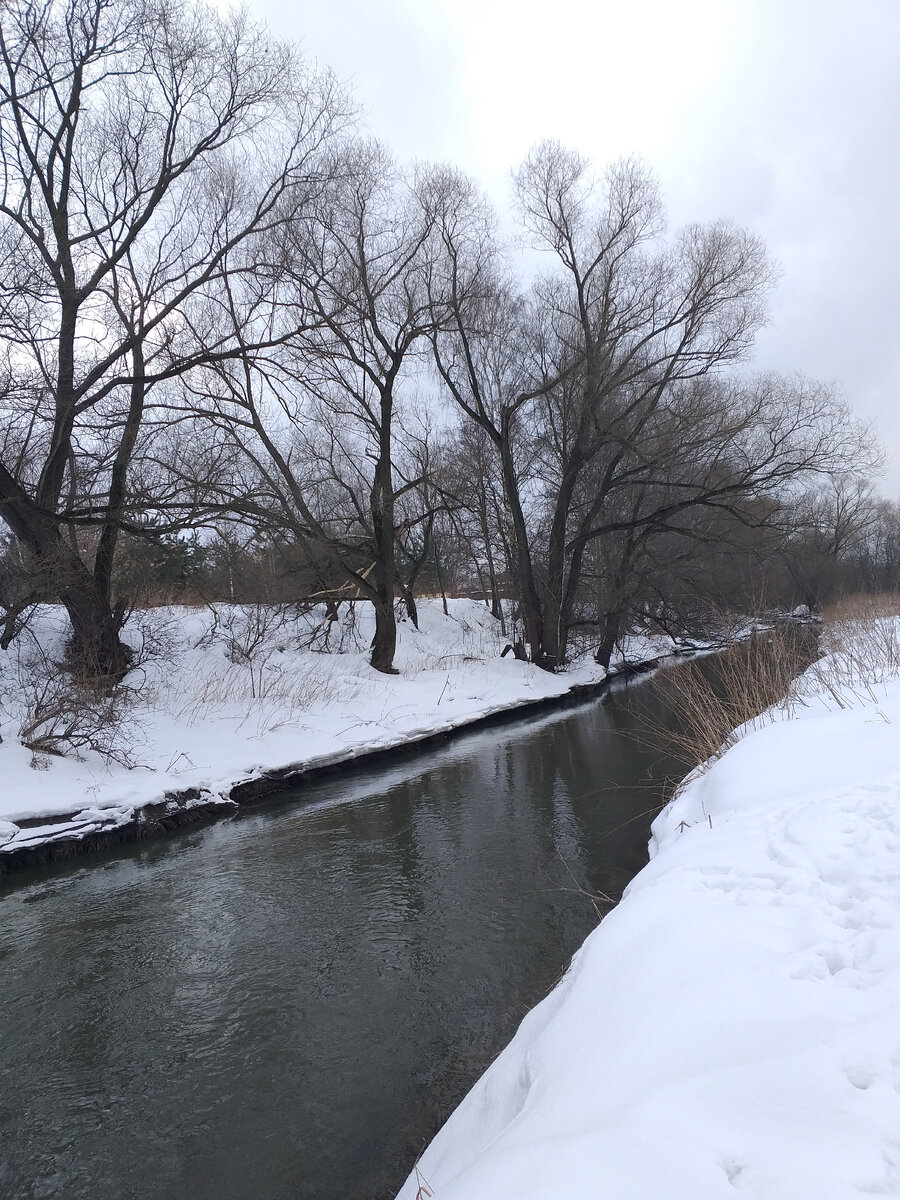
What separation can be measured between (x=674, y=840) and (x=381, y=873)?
326 cm

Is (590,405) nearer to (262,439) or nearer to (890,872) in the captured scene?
(262,439)

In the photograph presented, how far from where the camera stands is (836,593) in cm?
4238

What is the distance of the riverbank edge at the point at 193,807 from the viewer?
27.6ft

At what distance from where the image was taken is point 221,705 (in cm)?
1353

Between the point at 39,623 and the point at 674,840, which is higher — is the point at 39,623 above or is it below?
above

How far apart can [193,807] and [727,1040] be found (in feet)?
29.4

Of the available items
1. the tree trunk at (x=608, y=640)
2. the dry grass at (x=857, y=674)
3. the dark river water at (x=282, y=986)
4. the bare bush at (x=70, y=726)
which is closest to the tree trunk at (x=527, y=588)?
the tree trunk at (x=608, y=640)

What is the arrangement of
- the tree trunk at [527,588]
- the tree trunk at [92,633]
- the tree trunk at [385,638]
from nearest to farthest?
1. the tree trunk at [92,633]
2. the tree trunk at [385,638]
3. the tree trunk at [527,588]

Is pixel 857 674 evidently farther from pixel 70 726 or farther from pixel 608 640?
pixel 608 640

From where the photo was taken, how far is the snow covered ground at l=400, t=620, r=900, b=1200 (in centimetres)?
190

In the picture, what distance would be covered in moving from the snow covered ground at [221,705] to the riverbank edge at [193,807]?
0.06 metres

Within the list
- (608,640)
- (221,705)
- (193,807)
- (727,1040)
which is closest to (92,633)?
(221,705)

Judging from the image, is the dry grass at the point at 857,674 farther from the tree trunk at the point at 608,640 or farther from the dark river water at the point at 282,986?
the tree trunk at the point at 608,640

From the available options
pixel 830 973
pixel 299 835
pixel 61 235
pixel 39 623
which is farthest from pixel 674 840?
pixel 61 235
